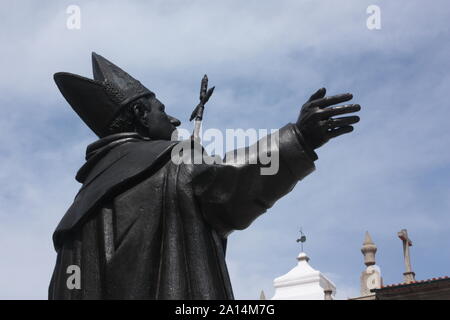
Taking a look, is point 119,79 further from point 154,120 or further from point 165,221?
point 165,221

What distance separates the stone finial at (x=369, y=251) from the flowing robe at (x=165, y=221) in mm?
35416

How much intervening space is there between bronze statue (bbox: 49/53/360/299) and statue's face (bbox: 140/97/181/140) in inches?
11.8

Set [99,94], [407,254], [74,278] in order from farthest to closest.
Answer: [407,254] < [99,94] < [74,278]

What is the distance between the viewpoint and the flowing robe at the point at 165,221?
3.77m

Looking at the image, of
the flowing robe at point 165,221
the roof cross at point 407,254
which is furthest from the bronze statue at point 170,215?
the roof cross at point 407,254

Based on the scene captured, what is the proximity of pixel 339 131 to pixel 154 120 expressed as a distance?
1145 mm

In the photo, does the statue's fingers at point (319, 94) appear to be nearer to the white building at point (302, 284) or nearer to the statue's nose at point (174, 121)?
the statue's nose at point (174, 121)

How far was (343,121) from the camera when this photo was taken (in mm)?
3893

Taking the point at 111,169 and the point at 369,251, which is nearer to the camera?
the point at 111,169

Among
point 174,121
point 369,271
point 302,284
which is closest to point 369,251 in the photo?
point 369,271

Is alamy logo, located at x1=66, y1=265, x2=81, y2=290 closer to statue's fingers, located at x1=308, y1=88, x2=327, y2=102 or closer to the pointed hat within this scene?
the pointed hat

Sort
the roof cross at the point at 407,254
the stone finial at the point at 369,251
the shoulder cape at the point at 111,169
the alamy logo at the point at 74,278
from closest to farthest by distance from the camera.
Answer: the alamy logo at the point at 74,278 < the shoulder cape at the point at 111,169 < the roof cross at the point at 407,254 < the stone finial at the point at 369,251

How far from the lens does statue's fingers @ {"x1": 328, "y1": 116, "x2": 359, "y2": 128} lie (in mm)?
3875

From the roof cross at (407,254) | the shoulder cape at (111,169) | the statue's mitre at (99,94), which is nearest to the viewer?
the shoulder cape at (111,169)
